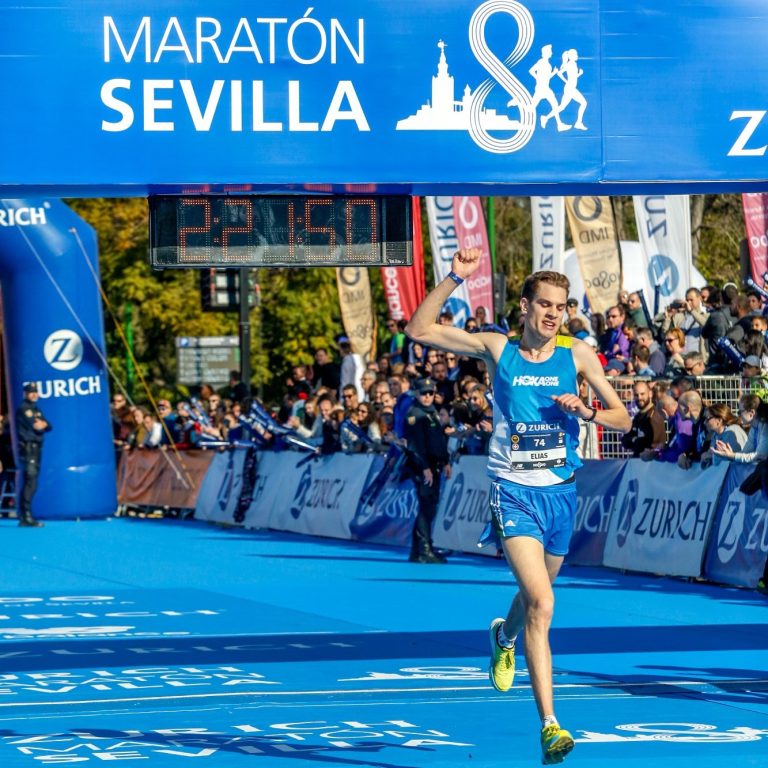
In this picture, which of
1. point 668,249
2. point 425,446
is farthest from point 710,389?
point 668,249

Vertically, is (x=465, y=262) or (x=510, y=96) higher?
(x=510, y=96)

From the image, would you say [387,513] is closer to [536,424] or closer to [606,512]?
[606,512]

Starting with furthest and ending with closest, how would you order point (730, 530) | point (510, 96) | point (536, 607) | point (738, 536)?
1. point (730, 530)
2. point (738, 536)
3. point (510, 96)
4. point (536, 607)

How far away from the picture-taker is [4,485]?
104 feet

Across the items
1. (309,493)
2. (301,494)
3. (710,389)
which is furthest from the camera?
(301,494)

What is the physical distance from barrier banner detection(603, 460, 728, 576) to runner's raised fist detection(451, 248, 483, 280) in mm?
8603

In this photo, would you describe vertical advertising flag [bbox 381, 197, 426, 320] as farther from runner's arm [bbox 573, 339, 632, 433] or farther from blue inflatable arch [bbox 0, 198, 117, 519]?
runner's arm [bbox 573, 339, 632, 433]

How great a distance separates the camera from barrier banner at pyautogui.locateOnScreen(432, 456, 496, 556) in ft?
66.6

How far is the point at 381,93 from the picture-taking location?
407 inches

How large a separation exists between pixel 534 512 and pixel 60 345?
835 inches

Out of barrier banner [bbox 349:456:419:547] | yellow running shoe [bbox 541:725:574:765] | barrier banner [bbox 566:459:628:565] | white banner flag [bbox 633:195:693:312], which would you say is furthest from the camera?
white banner flag [bbox 633:195:693:312]

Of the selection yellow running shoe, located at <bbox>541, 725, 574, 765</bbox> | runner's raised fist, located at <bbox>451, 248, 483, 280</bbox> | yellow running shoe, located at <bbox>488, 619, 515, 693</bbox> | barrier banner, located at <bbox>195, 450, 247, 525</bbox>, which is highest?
runner's raised fist, located at <bbox>451, 248, 483, 280</bbox>

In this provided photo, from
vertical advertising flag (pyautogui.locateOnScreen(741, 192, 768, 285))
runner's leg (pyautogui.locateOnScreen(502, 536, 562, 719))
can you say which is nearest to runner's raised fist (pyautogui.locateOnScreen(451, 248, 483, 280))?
runner's leg (pyautogui.locateOnScreen(502, 536, 562, 719))

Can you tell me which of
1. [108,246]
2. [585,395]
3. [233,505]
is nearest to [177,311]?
[108,246]
